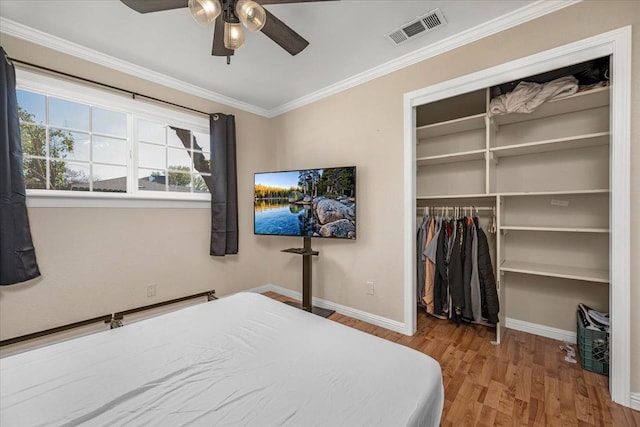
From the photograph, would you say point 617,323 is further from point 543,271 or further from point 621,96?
point 621,96

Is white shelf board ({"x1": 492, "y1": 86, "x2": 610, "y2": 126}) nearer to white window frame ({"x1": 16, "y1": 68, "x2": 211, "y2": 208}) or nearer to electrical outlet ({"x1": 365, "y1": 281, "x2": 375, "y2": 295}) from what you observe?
electrical outlet ({"x1": 365, "y1": 281, "x2": 375, "y2": 295})

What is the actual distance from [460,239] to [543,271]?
2.11ft

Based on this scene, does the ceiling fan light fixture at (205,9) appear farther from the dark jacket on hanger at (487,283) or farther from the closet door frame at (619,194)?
the dark jacket on hanger at (487,283)

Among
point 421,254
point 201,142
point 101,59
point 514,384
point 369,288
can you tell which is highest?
point 101,59

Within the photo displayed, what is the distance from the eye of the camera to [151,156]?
273 cm

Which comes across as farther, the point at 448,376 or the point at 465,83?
the point at 465,83

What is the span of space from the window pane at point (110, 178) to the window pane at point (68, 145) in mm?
133

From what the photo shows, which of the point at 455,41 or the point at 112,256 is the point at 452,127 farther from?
the point at 112,256

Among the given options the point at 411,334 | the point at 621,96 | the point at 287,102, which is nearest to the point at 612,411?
the point at 411,334

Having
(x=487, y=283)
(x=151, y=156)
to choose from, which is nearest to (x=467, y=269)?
(x=487, y=283)

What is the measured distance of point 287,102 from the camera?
341 centimetres

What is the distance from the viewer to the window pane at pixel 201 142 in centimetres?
308

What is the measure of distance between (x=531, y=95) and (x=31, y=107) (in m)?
3.91

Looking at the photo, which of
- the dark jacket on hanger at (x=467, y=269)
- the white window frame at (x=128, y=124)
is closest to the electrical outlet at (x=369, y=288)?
the dark jacket on hanger at (x=467, y=269)
